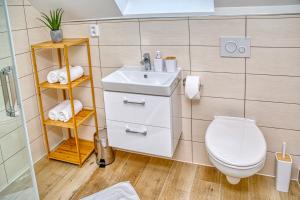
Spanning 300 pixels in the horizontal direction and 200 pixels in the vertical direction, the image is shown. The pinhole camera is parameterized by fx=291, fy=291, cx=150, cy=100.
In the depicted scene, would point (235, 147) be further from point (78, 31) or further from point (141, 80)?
point (78, 31)

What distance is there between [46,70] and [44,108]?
1.12 feet

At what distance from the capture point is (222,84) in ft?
7.09

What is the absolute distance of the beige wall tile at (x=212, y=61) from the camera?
2.08 m

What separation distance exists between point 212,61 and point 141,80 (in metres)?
0.57

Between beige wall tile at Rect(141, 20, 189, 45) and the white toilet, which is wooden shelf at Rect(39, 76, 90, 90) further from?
the white toilet

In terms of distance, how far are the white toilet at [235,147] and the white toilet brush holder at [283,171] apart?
0.34 m

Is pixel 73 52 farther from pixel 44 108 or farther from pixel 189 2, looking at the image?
pixel 189 2

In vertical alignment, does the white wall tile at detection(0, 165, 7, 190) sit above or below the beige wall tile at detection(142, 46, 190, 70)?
below

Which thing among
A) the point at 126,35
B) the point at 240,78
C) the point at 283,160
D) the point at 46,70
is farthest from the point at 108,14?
the point at 283,160

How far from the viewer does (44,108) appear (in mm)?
2617

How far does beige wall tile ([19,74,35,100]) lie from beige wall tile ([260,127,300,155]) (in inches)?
73.9

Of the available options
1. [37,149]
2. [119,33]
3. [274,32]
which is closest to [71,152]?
[37,149]

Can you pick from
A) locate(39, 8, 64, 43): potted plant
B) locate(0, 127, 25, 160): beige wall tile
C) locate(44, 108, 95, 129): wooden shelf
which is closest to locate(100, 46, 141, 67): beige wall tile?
locate(39, 8, 64, 43): potted plant

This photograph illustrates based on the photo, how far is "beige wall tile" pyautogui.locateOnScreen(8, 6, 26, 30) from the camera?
2188 millimetres
